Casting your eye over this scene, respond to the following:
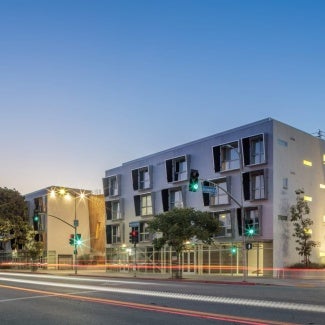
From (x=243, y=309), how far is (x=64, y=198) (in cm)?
6646

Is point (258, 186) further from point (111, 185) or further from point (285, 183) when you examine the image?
point (111, 185)

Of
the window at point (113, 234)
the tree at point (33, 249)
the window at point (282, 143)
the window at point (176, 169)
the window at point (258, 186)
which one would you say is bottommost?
the tree at point (33, 249)

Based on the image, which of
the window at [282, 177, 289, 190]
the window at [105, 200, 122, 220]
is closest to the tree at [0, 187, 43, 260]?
the window at [105, 200, 122, 220]

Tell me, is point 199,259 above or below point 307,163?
below

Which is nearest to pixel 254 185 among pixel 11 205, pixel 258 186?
pixel 258 186

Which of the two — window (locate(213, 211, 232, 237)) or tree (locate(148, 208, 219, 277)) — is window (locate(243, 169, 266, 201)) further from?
tree (locate(148, 208, 219, 277))

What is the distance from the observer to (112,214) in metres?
60.6

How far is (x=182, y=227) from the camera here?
39156mm

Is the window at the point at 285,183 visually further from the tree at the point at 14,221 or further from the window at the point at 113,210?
the tree at the point at 14,221

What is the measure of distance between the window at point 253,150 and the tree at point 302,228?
4.40 metres

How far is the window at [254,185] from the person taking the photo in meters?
43.1

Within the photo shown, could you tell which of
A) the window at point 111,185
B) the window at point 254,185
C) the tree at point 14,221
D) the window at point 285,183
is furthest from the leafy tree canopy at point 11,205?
the window at point 285,183

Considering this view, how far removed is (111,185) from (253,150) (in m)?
22.6

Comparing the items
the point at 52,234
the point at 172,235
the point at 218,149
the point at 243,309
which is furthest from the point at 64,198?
the point at 243,309
